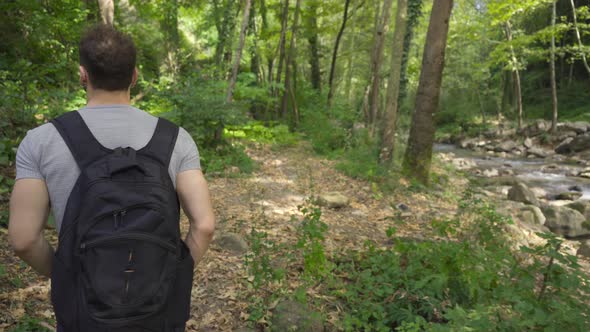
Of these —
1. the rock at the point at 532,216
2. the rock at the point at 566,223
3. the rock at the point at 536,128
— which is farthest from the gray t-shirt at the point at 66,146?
the rock at the point at 536,128

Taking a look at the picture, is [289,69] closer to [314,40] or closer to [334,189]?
[314,40]

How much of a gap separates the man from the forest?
531 mm

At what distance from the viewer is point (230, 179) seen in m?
8.30

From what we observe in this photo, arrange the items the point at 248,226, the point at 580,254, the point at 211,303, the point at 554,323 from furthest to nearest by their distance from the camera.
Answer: the point at 580,254 < the point at 248,226 < the point at 211,303 < the point at 554,323

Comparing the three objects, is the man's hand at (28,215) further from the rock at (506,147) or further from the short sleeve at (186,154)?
the rock at (506,147)

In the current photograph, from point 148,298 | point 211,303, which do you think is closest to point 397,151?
point 211,303

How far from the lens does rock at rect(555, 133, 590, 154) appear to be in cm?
1953

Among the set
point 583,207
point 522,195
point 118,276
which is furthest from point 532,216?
point 118,276

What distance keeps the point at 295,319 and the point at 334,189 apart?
5.13 meters

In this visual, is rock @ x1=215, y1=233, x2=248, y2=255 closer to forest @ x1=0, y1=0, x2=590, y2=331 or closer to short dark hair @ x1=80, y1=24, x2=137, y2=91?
forest @ x1=0, y1=0, x2=590, y2=331

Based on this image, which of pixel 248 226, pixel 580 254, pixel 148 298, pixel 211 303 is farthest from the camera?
pixel 580 254

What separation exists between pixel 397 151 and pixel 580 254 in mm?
5710

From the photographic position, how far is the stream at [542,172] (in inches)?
520

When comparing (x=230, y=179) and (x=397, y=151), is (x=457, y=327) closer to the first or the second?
(x=230, y=179)
